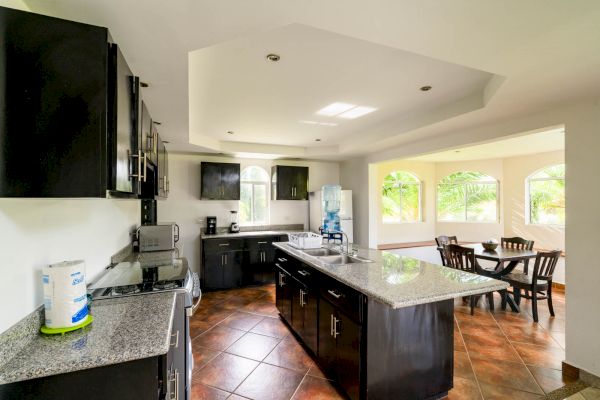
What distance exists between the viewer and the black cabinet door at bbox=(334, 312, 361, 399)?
74.6 inches

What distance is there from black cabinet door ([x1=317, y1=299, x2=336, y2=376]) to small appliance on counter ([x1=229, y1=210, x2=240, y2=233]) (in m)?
3.08

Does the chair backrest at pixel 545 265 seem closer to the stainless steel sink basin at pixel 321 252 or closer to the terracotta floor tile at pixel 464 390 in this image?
the terracotta floor tile at pixel 464 390

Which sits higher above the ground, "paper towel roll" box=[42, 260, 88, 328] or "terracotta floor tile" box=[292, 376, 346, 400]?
"paper towel roll" box=[42, 260, 88, 328]

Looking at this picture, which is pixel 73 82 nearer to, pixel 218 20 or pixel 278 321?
pixel 218 20

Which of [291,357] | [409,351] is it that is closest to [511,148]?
[409,351]

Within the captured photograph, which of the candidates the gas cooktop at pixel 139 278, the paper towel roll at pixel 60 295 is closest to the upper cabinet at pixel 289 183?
the gas cooktop at pixel 139 278

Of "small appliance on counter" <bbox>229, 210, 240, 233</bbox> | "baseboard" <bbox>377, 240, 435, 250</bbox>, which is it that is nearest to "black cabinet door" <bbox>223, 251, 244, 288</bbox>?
"small appliance on counter" <bbox>229, 210, 240, 233</bbox>

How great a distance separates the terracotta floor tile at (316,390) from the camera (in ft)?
6.99

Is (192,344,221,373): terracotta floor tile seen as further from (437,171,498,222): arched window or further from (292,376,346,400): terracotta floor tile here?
(437,171,498,222): arched window

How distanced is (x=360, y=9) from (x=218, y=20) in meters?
0.67

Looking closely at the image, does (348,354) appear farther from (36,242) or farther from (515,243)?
(515,243)

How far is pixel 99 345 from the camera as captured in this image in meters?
1.16

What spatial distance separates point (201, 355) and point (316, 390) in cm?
121

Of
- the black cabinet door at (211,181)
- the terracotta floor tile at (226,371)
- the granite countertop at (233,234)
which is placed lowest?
the terracotta floor tile at (226,371)
